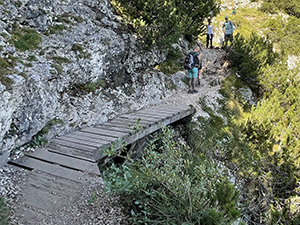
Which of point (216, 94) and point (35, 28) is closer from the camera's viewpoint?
point (35, 28)

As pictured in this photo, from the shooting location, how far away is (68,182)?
3699 mm

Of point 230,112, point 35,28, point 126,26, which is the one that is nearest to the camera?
point 35,28

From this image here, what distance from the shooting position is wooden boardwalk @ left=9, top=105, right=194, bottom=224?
3.28 metres

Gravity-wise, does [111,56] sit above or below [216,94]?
above

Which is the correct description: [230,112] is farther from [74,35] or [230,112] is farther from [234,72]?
[74,35]

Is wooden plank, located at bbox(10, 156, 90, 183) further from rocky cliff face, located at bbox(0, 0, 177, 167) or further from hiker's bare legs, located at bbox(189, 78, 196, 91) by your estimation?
hiker's bare legs, located at bbox(189, 78, 196, 91)

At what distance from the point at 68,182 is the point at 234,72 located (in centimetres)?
1209

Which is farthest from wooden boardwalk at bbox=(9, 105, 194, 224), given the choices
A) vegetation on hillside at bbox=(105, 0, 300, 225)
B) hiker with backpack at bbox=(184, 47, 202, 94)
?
hiker with backpack at bbox=(184, 47, 202, 94)

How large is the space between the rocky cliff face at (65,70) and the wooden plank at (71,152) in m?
0.48

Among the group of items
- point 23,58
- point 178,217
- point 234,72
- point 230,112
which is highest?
point 23,58

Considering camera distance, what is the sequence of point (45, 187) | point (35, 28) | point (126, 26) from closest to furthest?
point (45, 187)
point (35, 28)
point (126, 26)

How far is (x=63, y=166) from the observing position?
13.7 feet

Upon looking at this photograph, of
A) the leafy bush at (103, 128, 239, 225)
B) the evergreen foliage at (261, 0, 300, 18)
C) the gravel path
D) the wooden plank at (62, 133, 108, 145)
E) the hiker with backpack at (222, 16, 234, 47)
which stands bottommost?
the wooden plank at (62, 133, 108, 145)

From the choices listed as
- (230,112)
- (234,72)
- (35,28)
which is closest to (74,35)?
(35,28)
